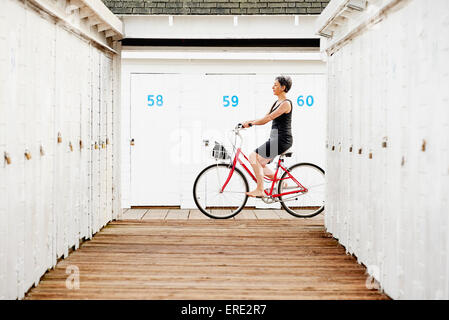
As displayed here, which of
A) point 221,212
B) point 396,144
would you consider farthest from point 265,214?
point 396,144

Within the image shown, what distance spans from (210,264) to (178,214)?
116 inches

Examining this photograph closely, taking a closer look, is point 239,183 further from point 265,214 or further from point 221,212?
point 265,214

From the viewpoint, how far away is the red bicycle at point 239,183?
677 cm

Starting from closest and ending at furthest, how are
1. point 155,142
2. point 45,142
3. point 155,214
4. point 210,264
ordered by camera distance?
point 45,142 → point 210,264 → point 155,214 → point 155,142

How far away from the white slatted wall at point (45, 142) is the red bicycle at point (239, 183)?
4.40 feet

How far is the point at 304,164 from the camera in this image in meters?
6.99

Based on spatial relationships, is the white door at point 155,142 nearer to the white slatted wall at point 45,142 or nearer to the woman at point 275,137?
the white slatted wall at point 45,142

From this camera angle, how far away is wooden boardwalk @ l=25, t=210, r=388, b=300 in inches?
152

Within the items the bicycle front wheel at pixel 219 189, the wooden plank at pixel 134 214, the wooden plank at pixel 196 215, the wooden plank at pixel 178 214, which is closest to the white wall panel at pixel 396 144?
the bicycle front wheel at pixel 219 189

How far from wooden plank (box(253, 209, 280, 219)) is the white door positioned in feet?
4.04

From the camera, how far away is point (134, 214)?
A: 7594 millimetres
